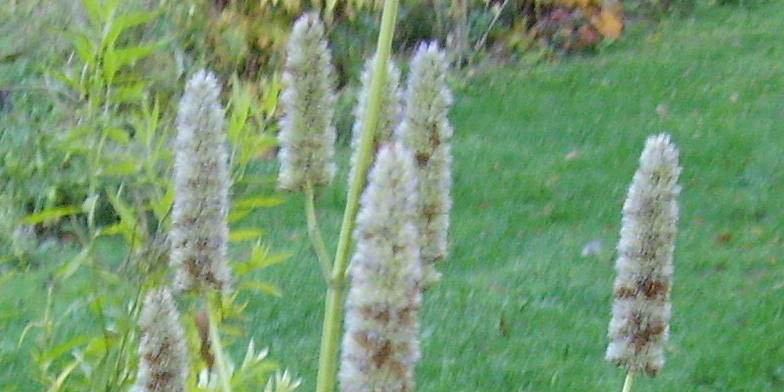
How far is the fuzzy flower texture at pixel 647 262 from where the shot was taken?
971 mm

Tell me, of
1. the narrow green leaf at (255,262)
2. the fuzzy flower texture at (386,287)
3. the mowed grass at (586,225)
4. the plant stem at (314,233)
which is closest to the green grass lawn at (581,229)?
the mowed grass at (586,225)

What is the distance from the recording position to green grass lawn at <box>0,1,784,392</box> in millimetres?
4117

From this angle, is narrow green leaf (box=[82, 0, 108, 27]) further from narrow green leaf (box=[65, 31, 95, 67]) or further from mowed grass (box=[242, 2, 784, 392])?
mowed grass (box=[242, 2, 784, 392])

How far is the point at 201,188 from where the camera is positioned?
89 cm

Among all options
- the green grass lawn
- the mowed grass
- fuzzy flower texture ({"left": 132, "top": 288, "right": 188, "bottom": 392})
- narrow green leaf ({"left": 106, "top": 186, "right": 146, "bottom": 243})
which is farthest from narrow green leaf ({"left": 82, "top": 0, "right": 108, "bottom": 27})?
the mowed grass

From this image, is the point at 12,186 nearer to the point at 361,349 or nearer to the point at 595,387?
the point at 361,349

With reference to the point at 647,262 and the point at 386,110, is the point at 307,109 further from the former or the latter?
the point at 647,262

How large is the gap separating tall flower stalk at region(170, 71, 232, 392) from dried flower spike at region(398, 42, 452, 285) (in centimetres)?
13

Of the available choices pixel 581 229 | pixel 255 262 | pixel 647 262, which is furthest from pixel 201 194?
pixel 581 229

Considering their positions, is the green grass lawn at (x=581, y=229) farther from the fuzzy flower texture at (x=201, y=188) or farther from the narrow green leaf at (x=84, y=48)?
the fuzzy flower texture at (x=201, y=188)

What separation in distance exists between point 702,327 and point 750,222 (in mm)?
1008

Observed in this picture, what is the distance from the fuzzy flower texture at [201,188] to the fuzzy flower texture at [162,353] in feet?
0.13

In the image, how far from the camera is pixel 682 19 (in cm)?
836

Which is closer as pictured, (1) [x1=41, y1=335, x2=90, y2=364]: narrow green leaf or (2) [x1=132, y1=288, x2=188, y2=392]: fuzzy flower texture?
(2) [x1=132, y1=288, x2=188, y2=392]: fuzzy flower texture
